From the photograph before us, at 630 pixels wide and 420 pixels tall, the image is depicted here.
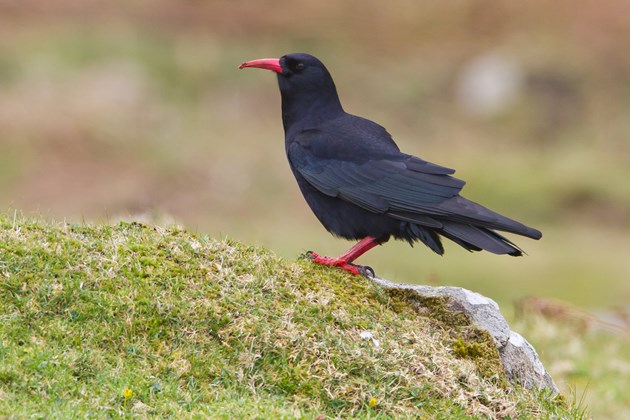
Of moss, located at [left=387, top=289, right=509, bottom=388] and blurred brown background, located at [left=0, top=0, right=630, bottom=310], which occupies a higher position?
blurred brown background, located at [left=0, top=0, right=630, bottom=310]

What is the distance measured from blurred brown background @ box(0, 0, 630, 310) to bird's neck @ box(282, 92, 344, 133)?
2.81 meters

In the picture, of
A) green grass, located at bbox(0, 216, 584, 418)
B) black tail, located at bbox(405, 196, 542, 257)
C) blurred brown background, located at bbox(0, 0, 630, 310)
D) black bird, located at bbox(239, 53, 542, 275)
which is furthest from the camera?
blurred brown background, located at bbox(0, 0, 630, 310)

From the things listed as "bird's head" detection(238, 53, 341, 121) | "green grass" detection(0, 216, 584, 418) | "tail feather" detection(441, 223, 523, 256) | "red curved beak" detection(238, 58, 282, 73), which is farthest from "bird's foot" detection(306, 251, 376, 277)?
"red curved beak" detection(238, 58, 282, 73)

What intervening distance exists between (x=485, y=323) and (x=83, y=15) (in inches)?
899

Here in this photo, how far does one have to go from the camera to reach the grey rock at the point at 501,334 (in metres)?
6.33

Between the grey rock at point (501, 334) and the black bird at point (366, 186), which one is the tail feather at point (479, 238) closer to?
the black bird at point (366, 186)

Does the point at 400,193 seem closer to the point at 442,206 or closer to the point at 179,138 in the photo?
the point at 442,206

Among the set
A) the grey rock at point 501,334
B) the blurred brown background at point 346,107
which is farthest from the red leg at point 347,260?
the blurred brown background at point 346,107

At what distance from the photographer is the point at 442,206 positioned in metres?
6.68

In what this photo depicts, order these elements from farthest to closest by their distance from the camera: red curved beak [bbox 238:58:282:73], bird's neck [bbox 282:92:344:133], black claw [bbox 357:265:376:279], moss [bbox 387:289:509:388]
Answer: red curved beak [bbox 238:58:282:73], bird's neck [bbox 282:92:344:133], black claw [bbox 357:265:376:279], moss [bbox 387:289:509:388]

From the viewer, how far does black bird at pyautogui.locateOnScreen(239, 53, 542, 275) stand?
6645 millimetres

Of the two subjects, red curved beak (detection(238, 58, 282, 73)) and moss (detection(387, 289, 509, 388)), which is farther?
red curved beak (detection(238, 58, 282, 73))

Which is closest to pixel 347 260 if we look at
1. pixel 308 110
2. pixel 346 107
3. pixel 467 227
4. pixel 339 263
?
pixel 339 263

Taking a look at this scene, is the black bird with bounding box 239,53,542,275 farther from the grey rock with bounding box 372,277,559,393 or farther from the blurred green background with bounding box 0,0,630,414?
the blurred green background with bounding box 0,0,630,414
